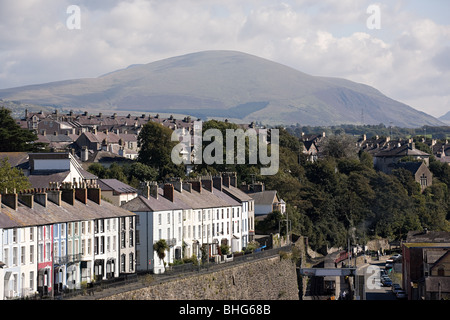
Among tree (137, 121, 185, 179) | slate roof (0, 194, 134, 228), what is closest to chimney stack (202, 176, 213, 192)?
tree (137, 121, 185, 179)

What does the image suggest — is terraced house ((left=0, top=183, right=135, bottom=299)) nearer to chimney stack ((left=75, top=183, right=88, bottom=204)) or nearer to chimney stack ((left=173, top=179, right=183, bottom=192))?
chimney stack ((left=75, top=183, right=88, bottom=204))

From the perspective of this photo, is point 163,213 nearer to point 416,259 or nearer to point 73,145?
point 416,259

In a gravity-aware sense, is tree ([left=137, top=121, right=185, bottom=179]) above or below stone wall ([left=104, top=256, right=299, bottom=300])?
above

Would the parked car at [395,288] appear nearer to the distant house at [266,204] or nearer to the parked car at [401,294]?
the parked car at [401,294]

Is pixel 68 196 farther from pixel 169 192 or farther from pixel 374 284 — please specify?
pixel 374 284

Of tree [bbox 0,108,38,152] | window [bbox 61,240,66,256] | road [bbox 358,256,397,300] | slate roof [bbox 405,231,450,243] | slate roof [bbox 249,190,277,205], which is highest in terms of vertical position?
tree [bbox 0,108,38,152]

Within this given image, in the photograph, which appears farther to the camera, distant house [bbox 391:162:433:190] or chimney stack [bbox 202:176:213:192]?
distant house [bbox 391:162:433:190]
